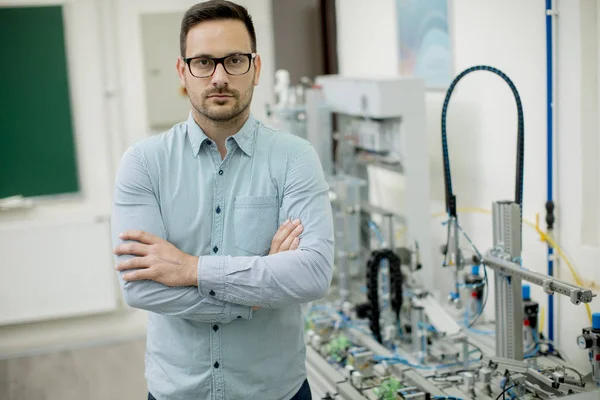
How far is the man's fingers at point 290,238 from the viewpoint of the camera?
1771mm

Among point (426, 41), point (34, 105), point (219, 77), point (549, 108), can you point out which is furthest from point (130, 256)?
point (34, 105)

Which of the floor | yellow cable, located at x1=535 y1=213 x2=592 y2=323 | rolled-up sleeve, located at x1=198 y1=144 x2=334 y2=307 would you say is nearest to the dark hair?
rolled-up sleeve, located at x1=198 y1=144 x2=334 y2=307

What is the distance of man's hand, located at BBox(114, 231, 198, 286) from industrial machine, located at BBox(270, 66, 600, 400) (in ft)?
3.40

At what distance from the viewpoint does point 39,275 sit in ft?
15.9

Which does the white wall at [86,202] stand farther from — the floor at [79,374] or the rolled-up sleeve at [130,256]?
the rolled-up sleeve at [130,256]

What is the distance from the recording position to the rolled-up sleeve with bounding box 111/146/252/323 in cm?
172

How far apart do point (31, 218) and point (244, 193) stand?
343 cm

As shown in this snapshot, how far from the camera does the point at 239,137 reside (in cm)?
182

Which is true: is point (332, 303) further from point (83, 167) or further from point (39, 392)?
point (83, 167)

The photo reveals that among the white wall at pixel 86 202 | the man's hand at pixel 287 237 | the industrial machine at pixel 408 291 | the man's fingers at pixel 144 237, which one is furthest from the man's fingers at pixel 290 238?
the white wall at pixel 86 202

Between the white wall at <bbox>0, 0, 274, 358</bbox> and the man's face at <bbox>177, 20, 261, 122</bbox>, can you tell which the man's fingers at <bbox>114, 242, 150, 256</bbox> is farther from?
the white wall at <bbox>0, 0, 274, 358</bbox>

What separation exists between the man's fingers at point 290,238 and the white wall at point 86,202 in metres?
3.25

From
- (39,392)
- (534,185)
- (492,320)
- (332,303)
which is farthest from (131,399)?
(534,185)

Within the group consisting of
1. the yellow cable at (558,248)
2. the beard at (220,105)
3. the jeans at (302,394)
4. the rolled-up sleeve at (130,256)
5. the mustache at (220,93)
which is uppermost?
the mustache at (220,93)
